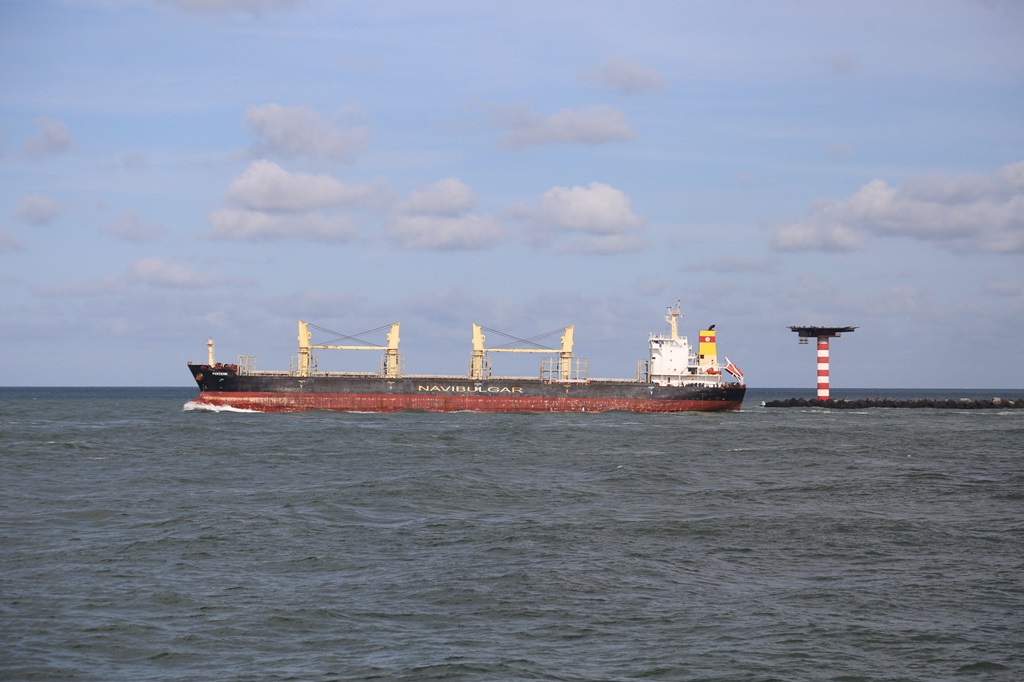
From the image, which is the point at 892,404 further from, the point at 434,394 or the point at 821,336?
the point at 434,394

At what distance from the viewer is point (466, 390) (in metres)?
86.1

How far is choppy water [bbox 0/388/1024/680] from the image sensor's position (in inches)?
629

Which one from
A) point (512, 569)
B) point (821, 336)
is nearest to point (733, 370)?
point (821, 336)

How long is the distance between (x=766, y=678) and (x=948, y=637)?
166 inches

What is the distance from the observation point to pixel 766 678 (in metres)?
15.2

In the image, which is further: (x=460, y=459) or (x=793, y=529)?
(x=460, y=459)

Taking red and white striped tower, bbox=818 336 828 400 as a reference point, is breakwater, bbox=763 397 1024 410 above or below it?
below

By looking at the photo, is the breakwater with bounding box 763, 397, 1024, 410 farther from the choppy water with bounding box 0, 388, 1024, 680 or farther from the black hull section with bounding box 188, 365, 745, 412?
the choppy water with bounding box 0, 388, 1024, 680

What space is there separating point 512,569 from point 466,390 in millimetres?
64309

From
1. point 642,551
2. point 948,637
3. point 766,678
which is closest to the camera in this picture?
point 766,678

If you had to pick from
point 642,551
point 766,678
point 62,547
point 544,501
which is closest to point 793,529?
point 642,551

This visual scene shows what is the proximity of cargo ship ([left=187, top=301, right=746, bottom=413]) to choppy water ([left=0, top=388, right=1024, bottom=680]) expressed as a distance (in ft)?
125

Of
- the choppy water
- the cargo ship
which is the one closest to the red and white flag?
the cargo ship

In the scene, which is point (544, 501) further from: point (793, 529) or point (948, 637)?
point (948, 637)
